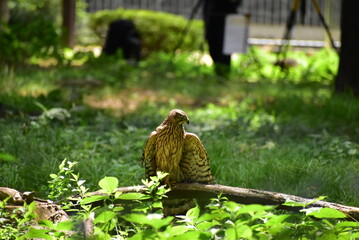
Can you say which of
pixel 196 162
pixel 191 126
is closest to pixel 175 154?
pixel 196 162

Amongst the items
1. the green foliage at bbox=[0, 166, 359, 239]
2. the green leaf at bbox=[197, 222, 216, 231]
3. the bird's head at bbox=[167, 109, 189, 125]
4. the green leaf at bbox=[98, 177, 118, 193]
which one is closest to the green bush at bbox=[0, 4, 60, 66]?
the bird's head at bbox=[167, 109, 189, 125]

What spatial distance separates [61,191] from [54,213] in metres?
0.31

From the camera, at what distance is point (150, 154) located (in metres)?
3.46

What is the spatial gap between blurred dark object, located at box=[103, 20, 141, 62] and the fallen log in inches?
363

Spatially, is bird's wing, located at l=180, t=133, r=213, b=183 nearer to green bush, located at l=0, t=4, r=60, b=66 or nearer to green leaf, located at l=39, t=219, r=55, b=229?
green leaf, located at l=39, t=219, r=55, b=229

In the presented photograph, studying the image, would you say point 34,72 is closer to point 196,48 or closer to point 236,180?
point 236,180

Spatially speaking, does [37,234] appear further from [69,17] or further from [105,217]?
[69,17]

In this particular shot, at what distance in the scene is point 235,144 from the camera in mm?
5109

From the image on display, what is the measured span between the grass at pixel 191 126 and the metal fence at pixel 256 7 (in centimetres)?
980

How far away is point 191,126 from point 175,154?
242cm

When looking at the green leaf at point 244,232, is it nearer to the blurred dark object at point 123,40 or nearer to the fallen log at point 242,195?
the fallen log at point 242,195

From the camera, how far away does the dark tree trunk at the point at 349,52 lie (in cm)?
766

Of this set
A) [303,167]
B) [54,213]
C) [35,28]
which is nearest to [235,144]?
[303,167]

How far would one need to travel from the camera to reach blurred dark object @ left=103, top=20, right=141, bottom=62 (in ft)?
41.0
